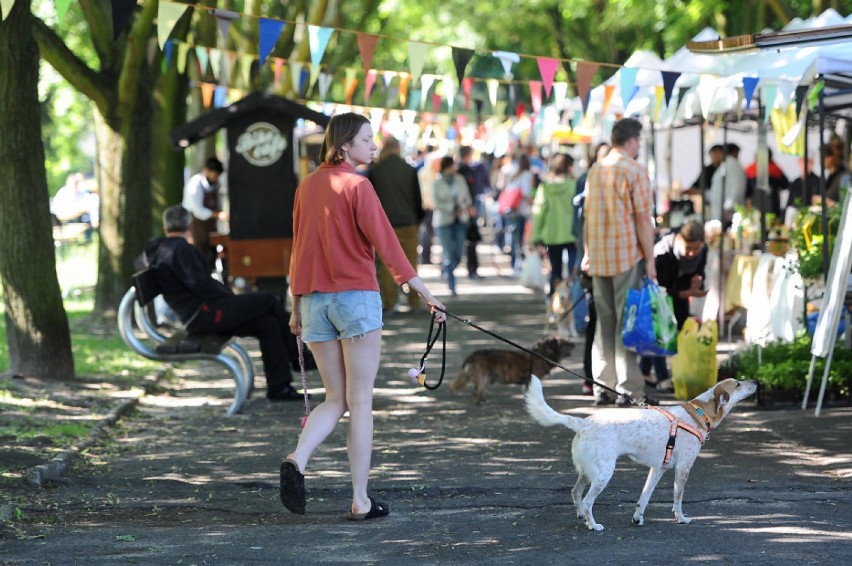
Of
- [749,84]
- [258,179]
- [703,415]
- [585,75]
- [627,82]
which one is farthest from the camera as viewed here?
[258,179]

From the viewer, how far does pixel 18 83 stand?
37.4ft

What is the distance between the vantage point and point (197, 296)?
11.0 metres

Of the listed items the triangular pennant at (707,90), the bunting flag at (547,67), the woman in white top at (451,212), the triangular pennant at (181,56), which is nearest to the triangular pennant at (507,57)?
the bunting flag at (547,67)

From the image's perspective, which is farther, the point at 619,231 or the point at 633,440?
the point at 619,231

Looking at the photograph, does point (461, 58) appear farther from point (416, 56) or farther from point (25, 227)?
point (25, 227)

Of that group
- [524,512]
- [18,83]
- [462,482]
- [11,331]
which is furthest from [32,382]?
[524,512]

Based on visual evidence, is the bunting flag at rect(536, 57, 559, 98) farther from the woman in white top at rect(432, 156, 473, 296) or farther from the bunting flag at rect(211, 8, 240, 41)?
the woman in white top at rect(432, 156, 473, 296)

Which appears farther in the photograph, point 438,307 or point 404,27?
point 404,27

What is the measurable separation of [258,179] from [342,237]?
996 cm

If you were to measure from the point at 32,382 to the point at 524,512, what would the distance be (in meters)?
5.86

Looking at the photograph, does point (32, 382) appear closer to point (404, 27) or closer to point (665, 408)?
point (665, 408)

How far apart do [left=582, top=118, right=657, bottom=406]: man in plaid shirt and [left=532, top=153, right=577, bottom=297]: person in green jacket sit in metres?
6.11

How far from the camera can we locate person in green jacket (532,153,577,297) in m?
16.8

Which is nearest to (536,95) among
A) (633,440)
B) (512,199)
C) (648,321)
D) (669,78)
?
(669,78)
